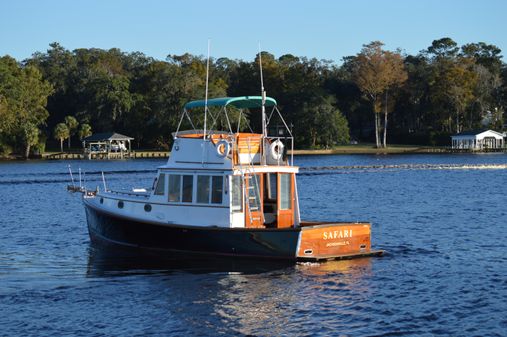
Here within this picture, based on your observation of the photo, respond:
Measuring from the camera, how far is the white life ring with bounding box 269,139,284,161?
1112 inches

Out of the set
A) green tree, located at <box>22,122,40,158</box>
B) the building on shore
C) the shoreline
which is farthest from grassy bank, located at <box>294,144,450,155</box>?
green tree, located at <box>22,122,40,158</box>

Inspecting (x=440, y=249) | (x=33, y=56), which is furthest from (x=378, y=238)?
(x=33, y=56)

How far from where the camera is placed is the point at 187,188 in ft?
92.6

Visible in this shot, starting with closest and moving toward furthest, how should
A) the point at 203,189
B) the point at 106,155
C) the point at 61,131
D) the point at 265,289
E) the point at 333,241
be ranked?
the point at 265,289, the point at 333,241, the point at 203,189, the point at 106,155, the point at 61,131

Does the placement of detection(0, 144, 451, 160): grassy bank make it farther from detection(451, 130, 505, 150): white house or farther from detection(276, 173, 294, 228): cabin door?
detection(276, 173, 294, 228): cabin door

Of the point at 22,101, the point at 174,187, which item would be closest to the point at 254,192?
the point at 174,187

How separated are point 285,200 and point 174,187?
4.12 m

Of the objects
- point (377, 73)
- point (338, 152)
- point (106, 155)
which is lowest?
point (106, 155)

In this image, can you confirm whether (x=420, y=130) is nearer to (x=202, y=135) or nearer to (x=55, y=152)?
(x=55, y=152)

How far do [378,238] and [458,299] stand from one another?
11891mm

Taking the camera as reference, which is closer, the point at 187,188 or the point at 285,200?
the point at 187,188

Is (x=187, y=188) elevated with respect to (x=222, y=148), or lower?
lower

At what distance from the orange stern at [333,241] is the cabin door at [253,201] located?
204 cm

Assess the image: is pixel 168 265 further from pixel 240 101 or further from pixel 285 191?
pixel 240 101
